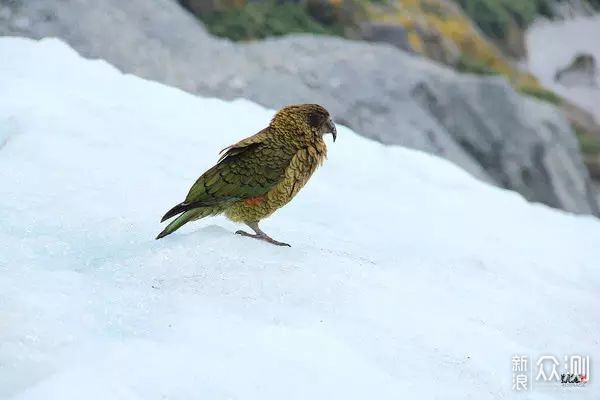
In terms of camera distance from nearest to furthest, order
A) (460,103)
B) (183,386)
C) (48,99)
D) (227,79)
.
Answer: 1. (183,386)
2. (48,99)
3. (227,79)
4. (460,103)

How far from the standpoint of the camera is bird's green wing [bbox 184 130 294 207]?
392cm

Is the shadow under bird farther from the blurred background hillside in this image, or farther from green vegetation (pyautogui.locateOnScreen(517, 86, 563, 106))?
green vegetation (pyautogui.locateOnScreen(517, 86, 563, 106))

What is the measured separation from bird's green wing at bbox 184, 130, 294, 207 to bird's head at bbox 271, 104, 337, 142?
0.14 m

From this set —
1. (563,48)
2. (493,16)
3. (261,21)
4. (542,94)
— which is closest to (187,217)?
(261,21)

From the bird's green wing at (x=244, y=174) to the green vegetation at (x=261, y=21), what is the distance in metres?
10.6

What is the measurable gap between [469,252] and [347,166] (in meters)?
1.77

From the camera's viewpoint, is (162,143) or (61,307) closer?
(61,307)

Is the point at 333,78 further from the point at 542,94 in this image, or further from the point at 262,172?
the point at 542,94

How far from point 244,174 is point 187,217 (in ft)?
1.23

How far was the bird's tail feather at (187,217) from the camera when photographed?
3.83 m

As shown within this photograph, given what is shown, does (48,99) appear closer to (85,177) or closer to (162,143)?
(162,143)

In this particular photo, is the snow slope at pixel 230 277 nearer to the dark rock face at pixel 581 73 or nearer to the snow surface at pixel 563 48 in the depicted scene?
the snow surface at pixel 563 48

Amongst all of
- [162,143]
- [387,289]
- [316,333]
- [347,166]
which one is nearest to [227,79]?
[347,166]

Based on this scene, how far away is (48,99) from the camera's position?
5875mm
